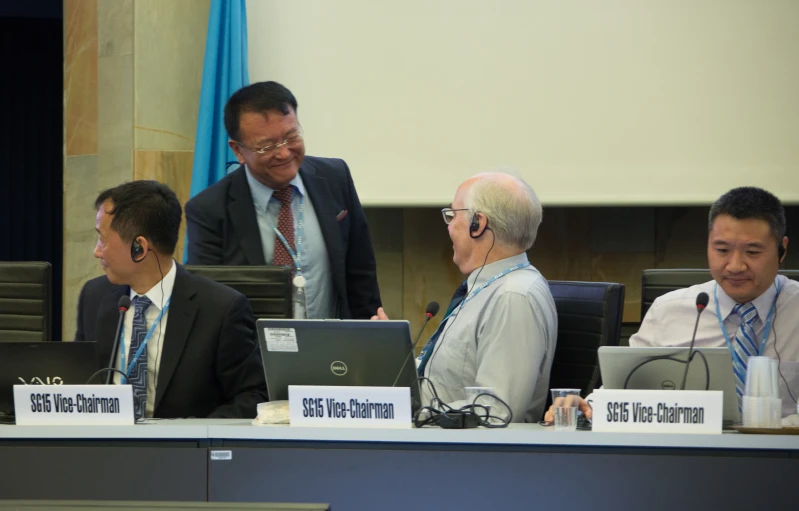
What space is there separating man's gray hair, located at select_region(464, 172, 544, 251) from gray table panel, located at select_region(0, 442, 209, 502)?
93 cm

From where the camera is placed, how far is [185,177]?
4523 millimetres

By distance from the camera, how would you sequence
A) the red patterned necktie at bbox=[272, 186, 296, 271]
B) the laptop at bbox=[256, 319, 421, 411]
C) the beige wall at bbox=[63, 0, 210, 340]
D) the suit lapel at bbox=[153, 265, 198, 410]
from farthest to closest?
the beige wall at bbox=[63, 0, 210, 340]
the red patterned necktie at bbox=[272, 186, 296, 271]
the suit lapel at bbox=[153, 265, 198, 410]
the laptop at bbox=[256, 319, 421, 411]

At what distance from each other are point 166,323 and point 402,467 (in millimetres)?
996

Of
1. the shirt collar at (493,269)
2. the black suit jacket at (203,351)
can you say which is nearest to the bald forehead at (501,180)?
the shirt collar at (493,269)

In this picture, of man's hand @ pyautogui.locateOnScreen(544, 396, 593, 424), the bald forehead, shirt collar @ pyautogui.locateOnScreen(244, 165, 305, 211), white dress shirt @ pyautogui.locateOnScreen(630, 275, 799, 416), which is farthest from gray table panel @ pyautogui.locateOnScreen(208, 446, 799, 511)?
shirt collar @ pyautogui.locateOnScreen(244, 165, 305, 211)

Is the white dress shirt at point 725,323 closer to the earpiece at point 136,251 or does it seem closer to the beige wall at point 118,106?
the earpiece at point 136,251

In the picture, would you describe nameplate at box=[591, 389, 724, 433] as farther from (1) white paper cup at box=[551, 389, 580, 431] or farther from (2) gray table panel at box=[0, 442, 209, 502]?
(2) gray table panel at box=[0, 442, 209, 502]

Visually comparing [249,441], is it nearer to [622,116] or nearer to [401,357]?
[401,357]

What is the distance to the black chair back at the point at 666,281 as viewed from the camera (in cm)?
284

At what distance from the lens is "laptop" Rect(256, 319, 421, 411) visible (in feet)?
6.78

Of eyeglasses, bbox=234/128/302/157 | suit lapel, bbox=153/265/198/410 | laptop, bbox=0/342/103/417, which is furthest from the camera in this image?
eyeglasses, bbox=234/128/302/157

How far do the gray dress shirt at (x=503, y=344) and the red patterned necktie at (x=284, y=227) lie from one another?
844mm

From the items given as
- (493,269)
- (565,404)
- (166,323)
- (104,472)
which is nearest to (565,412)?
(565,404)

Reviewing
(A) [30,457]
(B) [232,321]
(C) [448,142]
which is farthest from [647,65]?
(A) [30,457]
